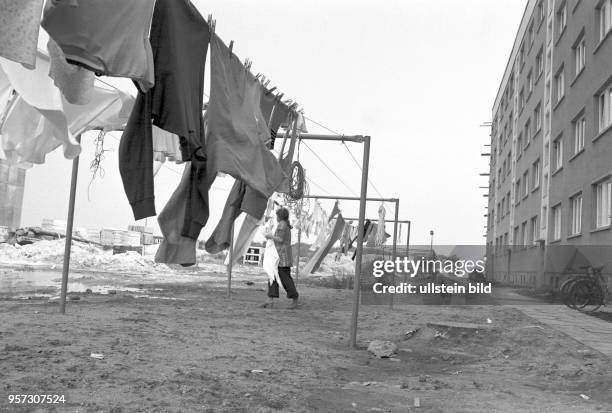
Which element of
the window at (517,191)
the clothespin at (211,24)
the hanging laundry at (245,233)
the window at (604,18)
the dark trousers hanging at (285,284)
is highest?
the window at (604,18)

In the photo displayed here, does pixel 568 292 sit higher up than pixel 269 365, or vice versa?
pixel 568 292

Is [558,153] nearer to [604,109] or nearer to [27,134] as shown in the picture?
[604,109]

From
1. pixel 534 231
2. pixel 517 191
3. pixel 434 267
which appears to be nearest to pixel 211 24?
pixel 434 267

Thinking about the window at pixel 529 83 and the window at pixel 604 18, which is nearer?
the window at pixel 604 18

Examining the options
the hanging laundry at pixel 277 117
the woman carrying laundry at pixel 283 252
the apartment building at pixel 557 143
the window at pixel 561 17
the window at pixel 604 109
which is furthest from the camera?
the window at pixel 561 17

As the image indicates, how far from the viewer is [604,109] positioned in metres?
15.9

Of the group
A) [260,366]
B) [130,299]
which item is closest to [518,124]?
[130,299]

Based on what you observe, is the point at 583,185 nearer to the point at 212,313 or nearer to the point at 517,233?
the point at 212,313

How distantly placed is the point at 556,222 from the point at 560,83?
537 cm

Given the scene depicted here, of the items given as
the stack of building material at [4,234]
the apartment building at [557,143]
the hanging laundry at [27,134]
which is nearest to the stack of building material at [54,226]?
the stack of building material at [4,234]

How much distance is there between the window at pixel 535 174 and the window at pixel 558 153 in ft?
10.0

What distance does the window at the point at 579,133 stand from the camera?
18.6 meters

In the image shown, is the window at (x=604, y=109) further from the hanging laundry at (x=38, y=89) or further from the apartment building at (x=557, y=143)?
the hanging laundry at (x=38, y=89)

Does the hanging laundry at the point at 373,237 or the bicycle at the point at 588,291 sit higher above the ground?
the hanging laundry at the point at 373,237
